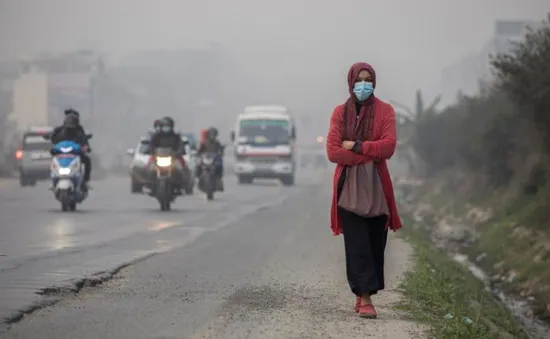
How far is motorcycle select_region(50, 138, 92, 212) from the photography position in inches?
951

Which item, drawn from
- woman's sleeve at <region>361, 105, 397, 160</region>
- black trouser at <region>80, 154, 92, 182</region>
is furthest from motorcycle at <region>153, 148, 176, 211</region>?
woman's sleeve at <region>361, 105, 397, 160</region>

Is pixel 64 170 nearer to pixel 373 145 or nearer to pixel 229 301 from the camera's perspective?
pixel 229 301

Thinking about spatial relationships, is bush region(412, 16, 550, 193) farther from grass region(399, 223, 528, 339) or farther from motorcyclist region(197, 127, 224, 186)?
grass region(399, 223, 528, 339)

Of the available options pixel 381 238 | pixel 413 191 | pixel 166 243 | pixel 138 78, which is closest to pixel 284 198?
pixel 413 191

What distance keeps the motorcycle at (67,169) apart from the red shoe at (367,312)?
617 inches

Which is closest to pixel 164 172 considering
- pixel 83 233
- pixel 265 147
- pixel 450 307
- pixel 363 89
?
pixel 83 233

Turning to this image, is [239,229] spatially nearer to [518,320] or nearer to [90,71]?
[518,320]

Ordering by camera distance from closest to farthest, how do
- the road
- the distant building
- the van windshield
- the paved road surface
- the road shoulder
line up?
the road shoulder
the road
the paved road surface
the van windshield
the distant building

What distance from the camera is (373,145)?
364 inches

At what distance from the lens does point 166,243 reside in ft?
55.1

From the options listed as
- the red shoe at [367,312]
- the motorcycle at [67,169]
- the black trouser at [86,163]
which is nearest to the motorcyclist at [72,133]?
the black trouser at [86,163]

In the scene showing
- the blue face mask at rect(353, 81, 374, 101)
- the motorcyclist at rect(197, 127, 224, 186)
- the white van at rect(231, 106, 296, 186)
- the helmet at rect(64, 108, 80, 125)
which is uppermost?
the blue face mask at rect(353, 81, 374, 101)

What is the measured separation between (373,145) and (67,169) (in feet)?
51.5

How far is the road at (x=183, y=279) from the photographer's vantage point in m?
8.23
